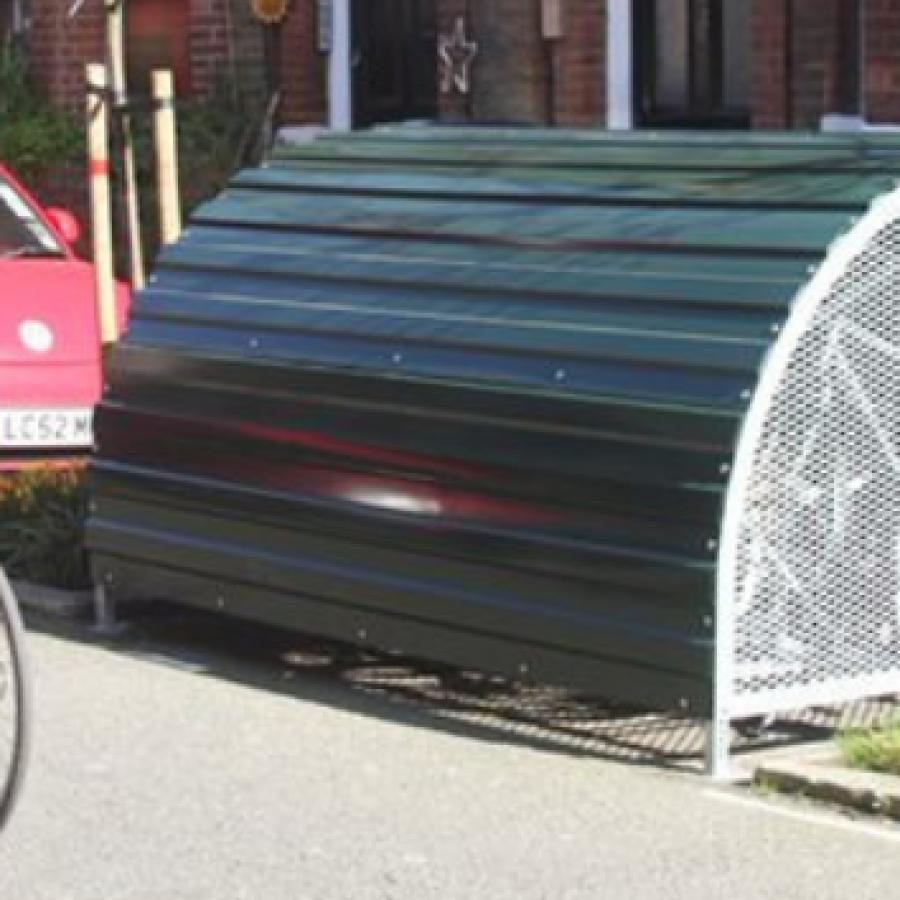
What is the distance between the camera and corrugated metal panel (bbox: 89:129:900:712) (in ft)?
21.6

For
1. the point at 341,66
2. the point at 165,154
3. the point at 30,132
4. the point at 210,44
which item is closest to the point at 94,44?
the point at 30,132

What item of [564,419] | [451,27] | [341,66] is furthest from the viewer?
[341,66]

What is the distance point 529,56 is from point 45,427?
3251 millimetres

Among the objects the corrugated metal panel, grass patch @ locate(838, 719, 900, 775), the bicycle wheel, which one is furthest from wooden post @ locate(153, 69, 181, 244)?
the bicycle wheel

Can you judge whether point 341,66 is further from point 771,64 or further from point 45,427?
point 45,427

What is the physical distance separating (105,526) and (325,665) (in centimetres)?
94

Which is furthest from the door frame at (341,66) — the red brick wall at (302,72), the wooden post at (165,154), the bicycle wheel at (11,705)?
the bicycle wheel at (11,705)

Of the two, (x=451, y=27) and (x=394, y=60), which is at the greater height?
(x=451, y=27)

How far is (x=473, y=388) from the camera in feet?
23.2

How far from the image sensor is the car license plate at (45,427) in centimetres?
947

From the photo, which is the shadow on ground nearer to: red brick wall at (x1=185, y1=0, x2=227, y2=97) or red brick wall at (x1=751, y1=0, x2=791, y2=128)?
red brick wall at (x1=751, y1=0, x2=791, y2=128)

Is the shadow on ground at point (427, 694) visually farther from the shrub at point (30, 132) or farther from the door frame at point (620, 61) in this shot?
the shrub at point (30, 132)

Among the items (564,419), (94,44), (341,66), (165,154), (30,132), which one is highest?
(94,44)

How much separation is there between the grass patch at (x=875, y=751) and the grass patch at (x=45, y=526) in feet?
11.4
